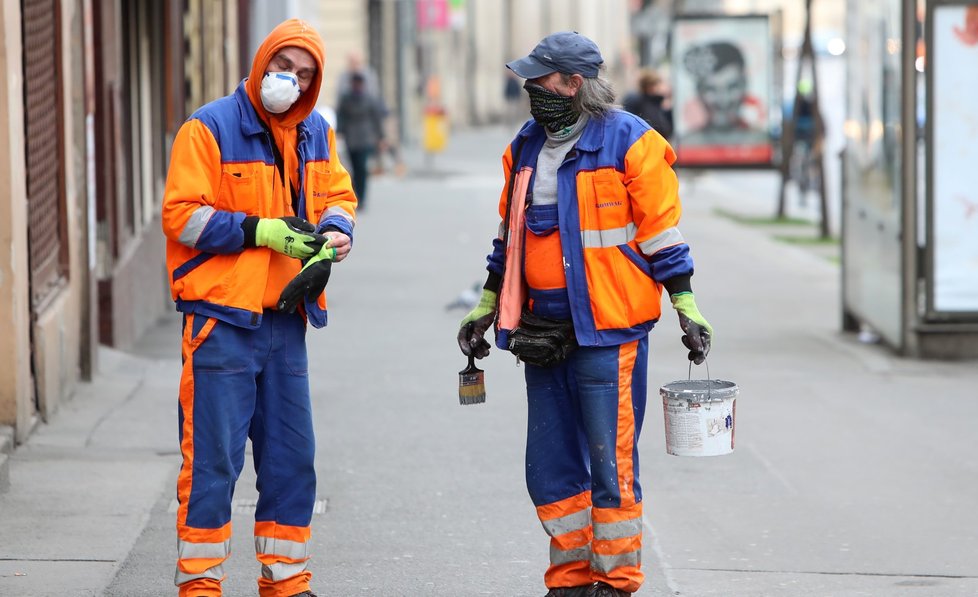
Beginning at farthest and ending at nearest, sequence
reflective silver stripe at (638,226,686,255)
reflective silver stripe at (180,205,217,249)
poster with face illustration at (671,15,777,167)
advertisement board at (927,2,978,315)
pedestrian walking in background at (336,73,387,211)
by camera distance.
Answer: pedestrian walking in background at (336,73,387,211) < poster with face illustration at (671,15,777,167) < advertisement board at (927,2,978,315) < reflective silver stripe at (638,226,686,255) < reflective silver stripe at (180,205,217,249)

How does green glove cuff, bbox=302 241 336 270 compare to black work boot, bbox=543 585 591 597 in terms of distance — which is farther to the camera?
black work boot, bbox=543 585 591 597

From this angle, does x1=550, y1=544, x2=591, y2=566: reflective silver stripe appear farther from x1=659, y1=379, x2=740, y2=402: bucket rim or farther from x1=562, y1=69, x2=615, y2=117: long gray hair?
x1=562, y1=69, x2=615, y2=117: long gray hair

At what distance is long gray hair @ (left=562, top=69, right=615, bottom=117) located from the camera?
5363 mm

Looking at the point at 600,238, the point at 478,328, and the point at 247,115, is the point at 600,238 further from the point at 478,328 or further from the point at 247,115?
the point at 247,115

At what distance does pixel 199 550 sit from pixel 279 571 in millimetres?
262

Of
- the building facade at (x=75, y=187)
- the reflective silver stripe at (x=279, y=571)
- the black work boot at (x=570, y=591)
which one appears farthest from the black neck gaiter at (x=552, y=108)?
the building facade at (x=75, y=187)

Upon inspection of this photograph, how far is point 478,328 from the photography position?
5625 mm

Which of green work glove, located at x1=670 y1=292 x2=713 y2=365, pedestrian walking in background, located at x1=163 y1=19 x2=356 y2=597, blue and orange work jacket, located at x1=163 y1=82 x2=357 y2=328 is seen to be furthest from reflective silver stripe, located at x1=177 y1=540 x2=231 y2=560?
green work glove, located at x1=670 y1=292 x2=713 y2=365

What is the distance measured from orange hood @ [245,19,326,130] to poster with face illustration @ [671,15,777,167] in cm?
1692

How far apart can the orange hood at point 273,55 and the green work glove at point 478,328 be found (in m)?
0.84

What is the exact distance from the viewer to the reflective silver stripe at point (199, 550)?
5223mm

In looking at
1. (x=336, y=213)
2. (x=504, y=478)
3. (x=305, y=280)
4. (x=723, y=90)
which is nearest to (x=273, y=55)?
(x=336, y=213)

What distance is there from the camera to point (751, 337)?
1201 cm

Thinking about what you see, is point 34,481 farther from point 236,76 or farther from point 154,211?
point 236,76
